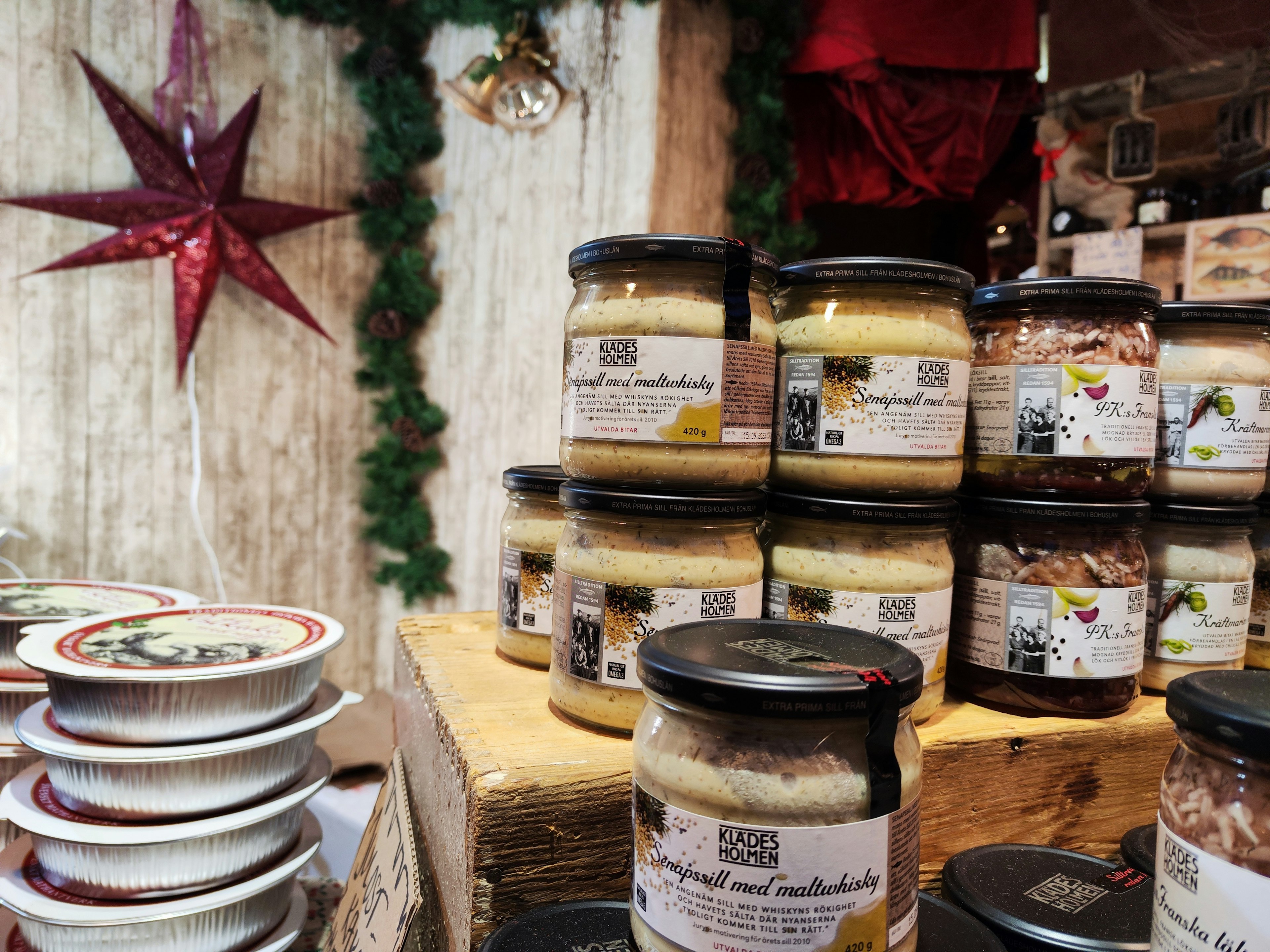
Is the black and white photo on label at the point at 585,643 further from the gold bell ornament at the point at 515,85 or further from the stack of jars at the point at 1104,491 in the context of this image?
the gold bell ornament at the point at 515,85

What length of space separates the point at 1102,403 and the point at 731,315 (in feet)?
1.42

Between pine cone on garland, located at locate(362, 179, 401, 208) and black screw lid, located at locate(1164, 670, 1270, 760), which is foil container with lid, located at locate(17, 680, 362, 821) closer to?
black screw lid, located at locate(1164, 670, 1270, 760)

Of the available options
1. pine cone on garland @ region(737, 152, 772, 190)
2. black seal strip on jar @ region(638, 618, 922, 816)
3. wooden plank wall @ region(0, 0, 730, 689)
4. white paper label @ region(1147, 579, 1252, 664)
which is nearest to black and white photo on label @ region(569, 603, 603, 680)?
black seal strip on jar @ region(638, 618, 922, 816)

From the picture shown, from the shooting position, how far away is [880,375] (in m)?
0.86

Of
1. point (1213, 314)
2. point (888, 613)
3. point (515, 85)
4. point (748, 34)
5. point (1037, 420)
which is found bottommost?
point (888, 613)

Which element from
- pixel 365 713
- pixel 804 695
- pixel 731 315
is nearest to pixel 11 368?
pixel 365 713

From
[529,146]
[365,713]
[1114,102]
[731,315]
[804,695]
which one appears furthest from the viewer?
[365,713]

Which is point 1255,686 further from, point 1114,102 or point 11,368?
point 11,368

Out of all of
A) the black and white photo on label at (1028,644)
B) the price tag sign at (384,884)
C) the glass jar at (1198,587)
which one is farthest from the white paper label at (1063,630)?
the price tag sign at (384,884)

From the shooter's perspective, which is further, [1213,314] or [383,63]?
[383,63]

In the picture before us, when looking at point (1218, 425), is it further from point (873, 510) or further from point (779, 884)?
point (779, 884)

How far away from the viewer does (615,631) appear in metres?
0.82

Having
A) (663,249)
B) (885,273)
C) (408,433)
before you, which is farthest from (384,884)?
(408,433)

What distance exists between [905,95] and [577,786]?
8.14ft
